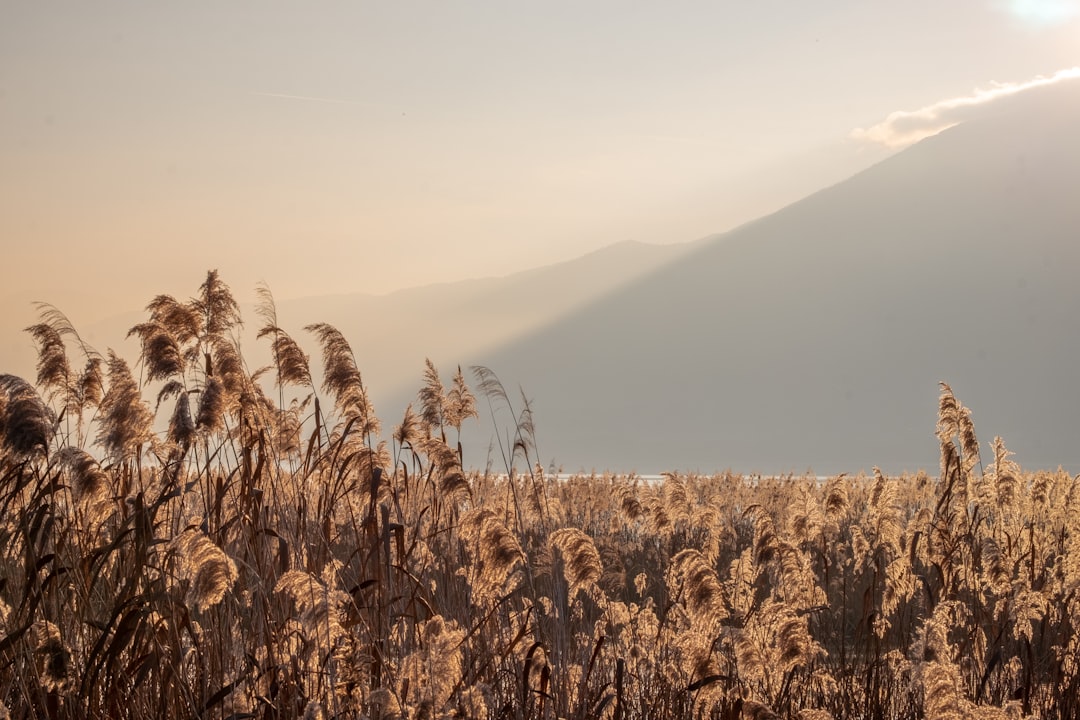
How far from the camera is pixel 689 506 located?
6605 millimetres

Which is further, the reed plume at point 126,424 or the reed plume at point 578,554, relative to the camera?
the reed plume at point 126,424

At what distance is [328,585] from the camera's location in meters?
4.25

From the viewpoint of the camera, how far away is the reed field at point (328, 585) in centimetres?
401

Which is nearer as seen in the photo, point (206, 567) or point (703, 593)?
point (206, 567)

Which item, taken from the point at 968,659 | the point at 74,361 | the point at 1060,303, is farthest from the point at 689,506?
the point at 1060,303

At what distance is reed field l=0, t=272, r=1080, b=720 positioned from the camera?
401 cm

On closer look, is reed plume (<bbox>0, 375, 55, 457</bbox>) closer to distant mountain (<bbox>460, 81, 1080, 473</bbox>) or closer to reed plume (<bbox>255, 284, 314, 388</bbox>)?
reed plume (<bbox>255, 284, 314, 388</bbox>)

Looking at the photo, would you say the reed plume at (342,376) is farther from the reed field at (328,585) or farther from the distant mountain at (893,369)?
the distant mountain at (893,369)

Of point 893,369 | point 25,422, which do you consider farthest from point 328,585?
point 893,369

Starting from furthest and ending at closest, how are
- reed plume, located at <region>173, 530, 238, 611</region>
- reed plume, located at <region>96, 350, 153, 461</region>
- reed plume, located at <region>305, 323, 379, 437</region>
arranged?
reed plume, located at <region>305, 323, 379, 437</region>, reed plume, located at <region>96, 350, 153, 461</region>, reed plume, located at <region>173, 530, 238, 611</region>

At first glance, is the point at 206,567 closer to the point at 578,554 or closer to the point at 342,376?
the point at 578,554

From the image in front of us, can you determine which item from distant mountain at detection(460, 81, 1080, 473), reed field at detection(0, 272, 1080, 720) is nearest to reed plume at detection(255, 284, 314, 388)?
reed field at detection(0, 272, 1080, 720)

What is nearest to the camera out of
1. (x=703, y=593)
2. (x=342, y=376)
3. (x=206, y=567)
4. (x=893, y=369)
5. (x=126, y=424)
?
(x=206, y=567)

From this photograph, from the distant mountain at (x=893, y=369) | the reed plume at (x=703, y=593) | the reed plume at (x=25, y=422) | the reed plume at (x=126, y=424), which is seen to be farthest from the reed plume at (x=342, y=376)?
the distant mountain at (x=893, y=369)
